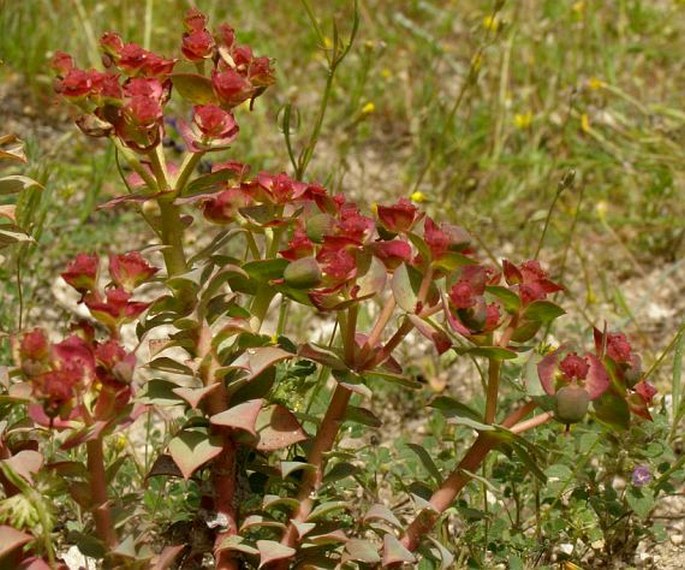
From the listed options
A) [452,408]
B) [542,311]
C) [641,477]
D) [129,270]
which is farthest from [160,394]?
[641,477]

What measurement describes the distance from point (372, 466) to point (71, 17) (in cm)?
241

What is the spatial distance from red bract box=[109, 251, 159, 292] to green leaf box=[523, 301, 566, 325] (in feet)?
1.62

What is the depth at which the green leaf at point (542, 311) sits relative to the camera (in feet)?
4.53

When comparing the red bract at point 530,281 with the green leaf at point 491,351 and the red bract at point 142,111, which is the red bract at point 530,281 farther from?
the red bract at point 142,111

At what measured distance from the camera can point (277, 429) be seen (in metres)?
1.45

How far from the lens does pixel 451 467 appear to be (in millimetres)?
1831

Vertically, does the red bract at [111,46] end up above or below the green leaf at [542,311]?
above

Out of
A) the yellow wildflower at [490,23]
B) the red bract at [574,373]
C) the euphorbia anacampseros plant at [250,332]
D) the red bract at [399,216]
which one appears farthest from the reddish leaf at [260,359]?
the yellow wildflower at [490,23]

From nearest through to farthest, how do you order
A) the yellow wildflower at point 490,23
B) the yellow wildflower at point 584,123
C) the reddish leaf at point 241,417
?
the reddish leaf at point 241,417 < the yellow wildflower at point 490,23 < the yellow wildflower at point 584,123

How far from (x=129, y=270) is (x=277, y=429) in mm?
294

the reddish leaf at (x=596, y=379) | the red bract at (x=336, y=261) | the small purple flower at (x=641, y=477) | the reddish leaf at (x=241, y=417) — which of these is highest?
the red bract at (x=336, y=261)

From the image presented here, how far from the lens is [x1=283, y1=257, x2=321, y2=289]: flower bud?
1334 mm

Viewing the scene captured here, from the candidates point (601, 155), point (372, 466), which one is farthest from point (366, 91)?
point (372, 466)

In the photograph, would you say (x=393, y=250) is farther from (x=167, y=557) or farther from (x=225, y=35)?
(x=167, y=557)
